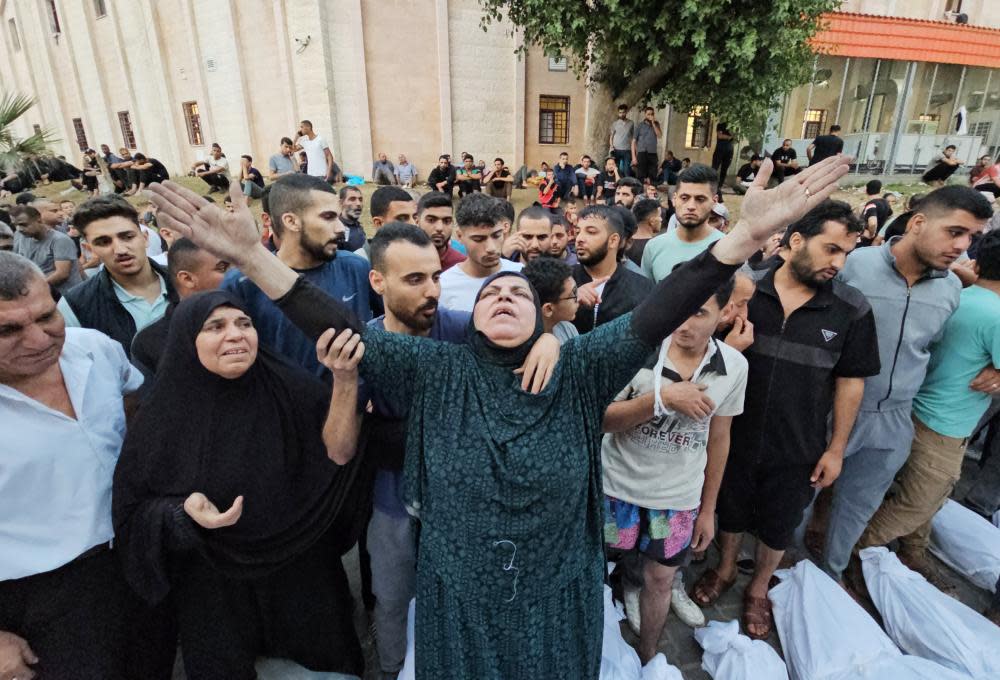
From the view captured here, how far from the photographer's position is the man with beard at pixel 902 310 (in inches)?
105

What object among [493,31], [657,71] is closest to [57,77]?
[493,31]

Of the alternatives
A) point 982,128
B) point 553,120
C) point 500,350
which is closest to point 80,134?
point 553,120

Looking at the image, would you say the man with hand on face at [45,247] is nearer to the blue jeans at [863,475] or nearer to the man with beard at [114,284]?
the man with beard at [114,284]

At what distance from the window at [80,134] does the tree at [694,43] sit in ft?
74.1

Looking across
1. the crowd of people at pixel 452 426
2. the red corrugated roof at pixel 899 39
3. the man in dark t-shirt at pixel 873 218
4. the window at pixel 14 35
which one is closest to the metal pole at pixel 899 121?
the red corrugated roof at pixel 899 39

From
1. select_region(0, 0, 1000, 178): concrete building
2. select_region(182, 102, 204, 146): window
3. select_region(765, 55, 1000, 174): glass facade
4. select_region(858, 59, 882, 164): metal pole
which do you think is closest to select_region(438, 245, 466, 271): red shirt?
select_region(0, 0, 1000, 178): concrete building

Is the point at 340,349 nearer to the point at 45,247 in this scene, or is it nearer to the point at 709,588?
the point at 709,588

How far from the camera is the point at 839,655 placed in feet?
8.05

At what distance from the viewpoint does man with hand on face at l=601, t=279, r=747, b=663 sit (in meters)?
2.25

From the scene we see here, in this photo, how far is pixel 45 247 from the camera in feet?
17.9

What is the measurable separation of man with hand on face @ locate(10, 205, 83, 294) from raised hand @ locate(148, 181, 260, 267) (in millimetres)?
4808

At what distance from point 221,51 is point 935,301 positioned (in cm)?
2162

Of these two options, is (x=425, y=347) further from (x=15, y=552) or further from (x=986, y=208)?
(x=986, y=208)

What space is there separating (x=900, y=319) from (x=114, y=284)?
179 inches
